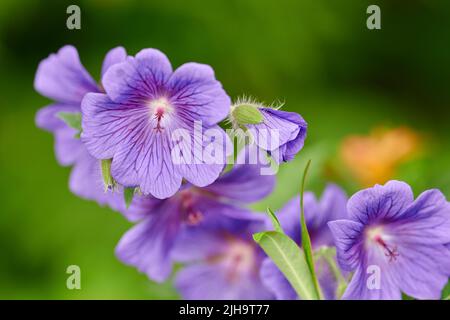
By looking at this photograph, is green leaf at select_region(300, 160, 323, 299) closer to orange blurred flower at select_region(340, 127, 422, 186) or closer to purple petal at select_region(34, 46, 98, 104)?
purple petal at select_region(34, 46, 98, 104)

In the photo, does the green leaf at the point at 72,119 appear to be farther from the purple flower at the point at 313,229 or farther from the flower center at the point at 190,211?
the purple flower at the point at 313,229

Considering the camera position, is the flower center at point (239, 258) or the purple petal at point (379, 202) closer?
the purple petal at point (379, 202)

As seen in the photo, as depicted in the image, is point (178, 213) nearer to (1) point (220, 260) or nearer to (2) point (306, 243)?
(1) point (220, 260)

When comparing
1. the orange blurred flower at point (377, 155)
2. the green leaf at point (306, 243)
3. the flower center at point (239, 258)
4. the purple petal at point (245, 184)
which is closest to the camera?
the green leaf at point (306, 243)

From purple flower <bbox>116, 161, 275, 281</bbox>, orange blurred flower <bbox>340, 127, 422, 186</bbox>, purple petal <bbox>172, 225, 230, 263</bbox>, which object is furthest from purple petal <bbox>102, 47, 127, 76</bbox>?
orange blurred flower <bbox>340, 127, 422, 186</bbox>

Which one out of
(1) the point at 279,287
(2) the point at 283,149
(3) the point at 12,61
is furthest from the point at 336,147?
(3) the point at 12,61

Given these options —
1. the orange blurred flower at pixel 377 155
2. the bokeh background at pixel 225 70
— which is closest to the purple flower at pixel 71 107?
the orange blurred flower at pixel 377 155

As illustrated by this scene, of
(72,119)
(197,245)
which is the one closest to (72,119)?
(72,119)
